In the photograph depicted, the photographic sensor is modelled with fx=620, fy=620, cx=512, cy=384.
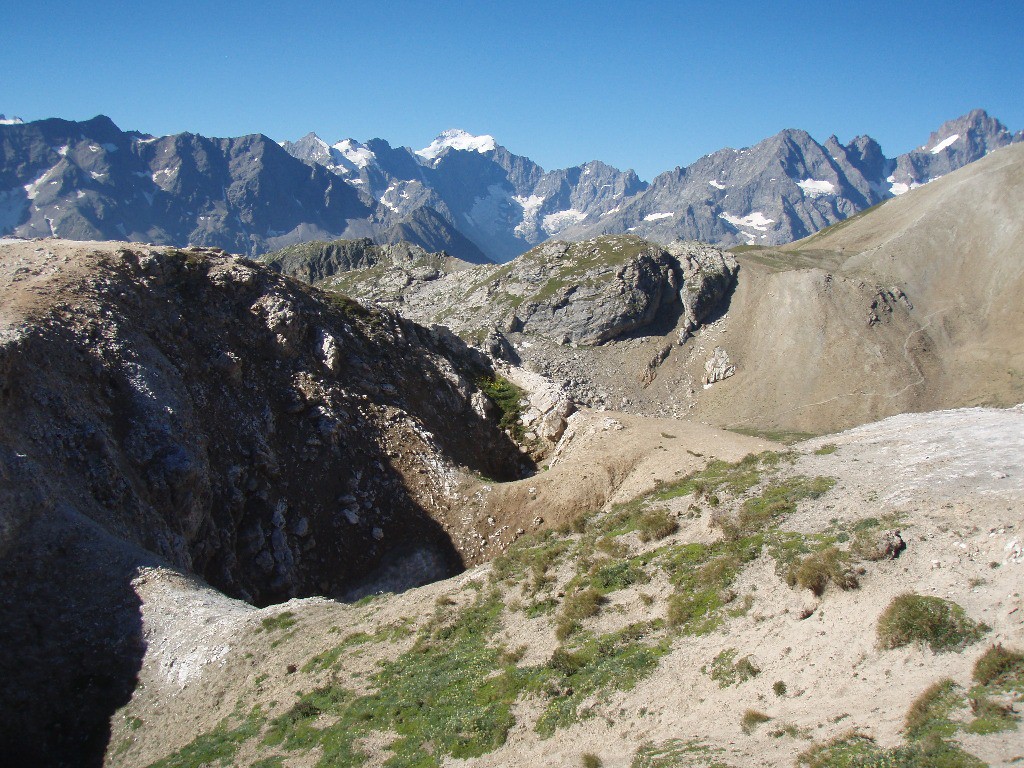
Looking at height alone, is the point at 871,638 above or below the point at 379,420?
below

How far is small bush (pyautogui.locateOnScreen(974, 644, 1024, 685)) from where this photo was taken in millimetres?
12867

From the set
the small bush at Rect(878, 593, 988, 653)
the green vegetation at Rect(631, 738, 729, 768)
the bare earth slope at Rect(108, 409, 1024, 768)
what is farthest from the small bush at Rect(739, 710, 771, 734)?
the small bush at Rect(878, 593, 988, 653)

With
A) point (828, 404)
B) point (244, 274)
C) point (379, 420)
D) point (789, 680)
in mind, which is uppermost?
point (244, 274)

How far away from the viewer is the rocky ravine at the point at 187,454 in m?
23.1

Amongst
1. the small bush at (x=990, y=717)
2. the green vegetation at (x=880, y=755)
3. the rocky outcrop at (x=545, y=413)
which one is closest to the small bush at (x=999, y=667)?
the small bush at (x=990, y=717)

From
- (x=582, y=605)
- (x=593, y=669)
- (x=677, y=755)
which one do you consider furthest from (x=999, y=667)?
(x=582, y=605)

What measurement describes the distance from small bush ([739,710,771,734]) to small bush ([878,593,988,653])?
3.64m

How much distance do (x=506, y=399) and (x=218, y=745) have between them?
38182mm

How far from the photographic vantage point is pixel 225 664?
2180cm

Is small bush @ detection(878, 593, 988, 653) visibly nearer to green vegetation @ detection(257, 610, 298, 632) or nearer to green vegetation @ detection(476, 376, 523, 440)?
green vegetation @ detection(257, 610, 298, 632)

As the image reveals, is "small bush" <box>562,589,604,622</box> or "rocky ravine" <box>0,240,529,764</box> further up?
"rocky ravine" <box>0,240,529,764</box>

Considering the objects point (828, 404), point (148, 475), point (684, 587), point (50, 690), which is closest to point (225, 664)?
point (50, 690)

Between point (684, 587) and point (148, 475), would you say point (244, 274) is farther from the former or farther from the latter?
point (684, 587)

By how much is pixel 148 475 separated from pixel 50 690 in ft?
37.3
